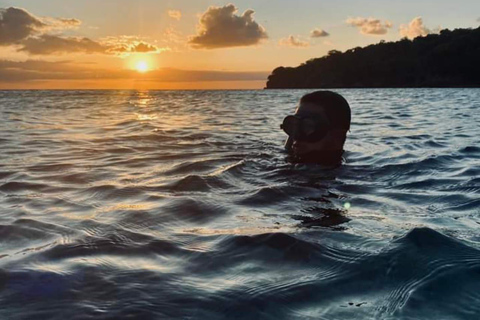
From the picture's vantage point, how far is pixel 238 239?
3428mm

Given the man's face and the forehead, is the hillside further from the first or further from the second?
the forehead

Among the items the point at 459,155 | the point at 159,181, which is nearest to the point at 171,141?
the point at 159,181

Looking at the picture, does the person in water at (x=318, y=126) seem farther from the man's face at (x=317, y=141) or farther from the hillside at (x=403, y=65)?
the hillside at (x=403, y=65)

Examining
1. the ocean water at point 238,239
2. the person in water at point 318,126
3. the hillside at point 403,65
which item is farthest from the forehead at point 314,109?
the hillside at point 403,65

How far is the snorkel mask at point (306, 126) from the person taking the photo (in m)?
7.08

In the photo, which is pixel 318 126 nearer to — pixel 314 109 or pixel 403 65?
pixel 314 109

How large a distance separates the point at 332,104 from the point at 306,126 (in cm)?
56

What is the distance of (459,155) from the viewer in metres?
8.16

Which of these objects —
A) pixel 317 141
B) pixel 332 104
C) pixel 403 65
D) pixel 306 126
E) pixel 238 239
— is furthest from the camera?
pixel 403 65

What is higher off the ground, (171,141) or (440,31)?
(440,31)

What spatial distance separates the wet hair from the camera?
723 cm

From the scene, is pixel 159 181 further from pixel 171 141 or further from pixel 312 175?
pixel 171 141

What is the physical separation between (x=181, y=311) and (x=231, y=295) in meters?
0.30

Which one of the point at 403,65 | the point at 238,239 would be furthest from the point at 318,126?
the point at 403,65
